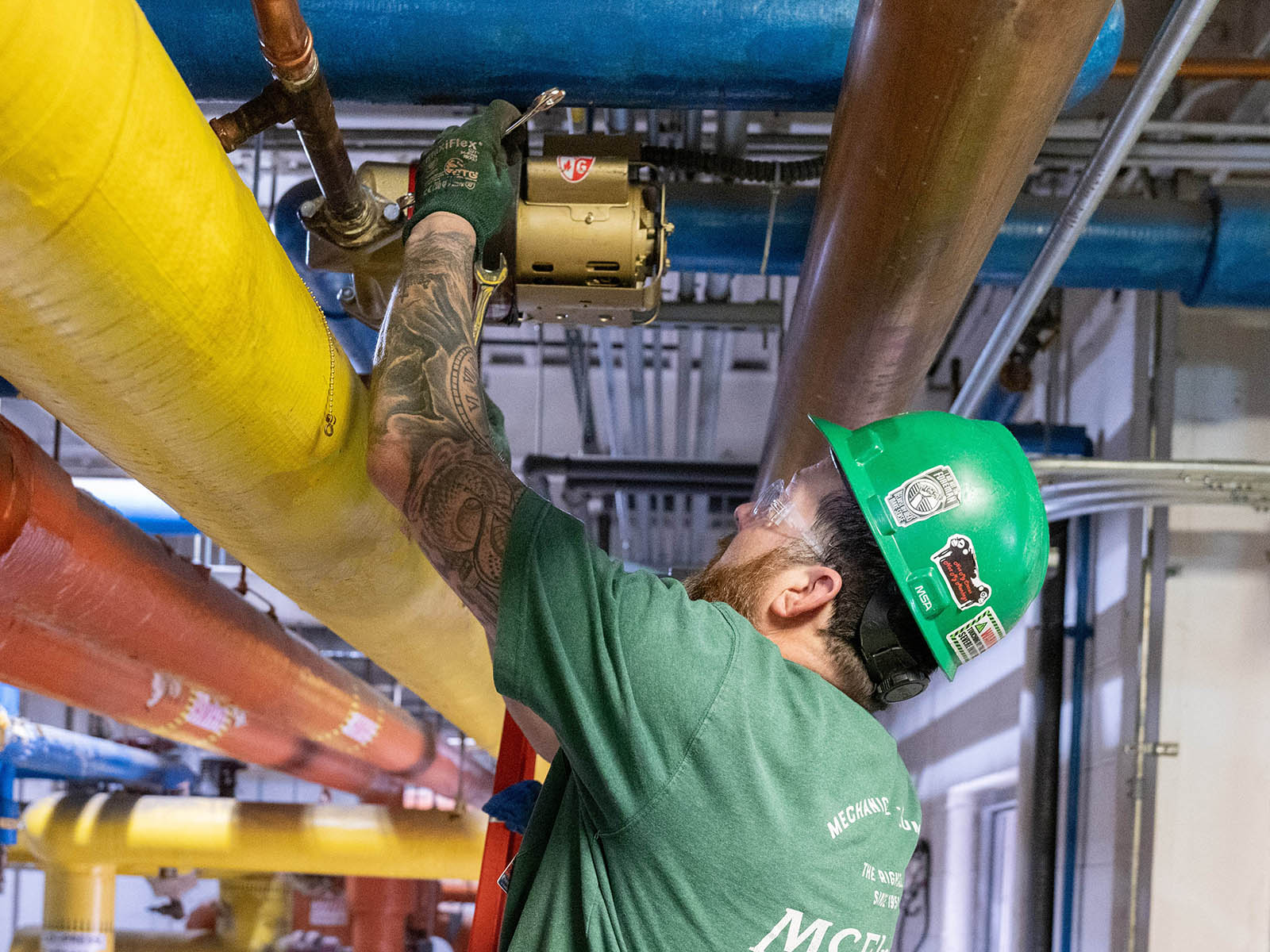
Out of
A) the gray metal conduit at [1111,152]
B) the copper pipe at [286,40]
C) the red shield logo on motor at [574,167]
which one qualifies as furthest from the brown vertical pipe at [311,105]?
the gray metal conduit at [1111,152]

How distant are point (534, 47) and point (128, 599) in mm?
1096

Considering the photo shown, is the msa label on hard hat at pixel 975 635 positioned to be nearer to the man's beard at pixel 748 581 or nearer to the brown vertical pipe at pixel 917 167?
the man's beard at pixel 748 581

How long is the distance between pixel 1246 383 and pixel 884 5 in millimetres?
2848

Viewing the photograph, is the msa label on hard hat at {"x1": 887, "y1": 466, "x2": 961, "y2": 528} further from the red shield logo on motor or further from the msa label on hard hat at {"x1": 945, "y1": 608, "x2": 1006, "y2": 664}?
the red shield logo on motor

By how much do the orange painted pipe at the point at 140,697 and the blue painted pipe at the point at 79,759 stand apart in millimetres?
821

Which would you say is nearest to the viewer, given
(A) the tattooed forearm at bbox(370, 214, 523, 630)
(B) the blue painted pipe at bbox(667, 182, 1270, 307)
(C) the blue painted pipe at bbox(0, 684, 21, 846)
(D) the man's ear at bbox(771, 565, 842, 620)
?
(A) the tattooed forearm at bbox(370, 214, 523, 630)

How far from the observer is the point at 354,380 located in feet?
4.99

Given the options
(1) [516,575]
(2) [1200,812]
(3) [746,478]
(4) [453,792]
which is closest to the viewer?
(1) [516,575]

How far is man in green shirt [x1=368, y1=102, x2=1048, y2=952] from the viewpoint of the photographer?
1120 mm

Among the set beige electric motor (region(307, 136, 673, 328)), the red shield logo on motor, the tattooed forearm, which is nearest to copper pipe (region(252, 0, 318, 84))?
the tattooed forearm

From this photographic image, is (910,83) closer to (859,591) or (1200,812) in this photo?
(859,591)

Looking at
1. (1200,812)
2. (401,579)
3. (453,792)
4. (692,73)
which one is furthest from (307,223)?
(453,792)

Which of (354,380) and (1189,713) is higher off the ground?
(354,380)

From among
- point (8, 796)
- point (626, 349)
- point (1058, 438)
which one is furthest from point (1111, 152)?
point (8, 796)
